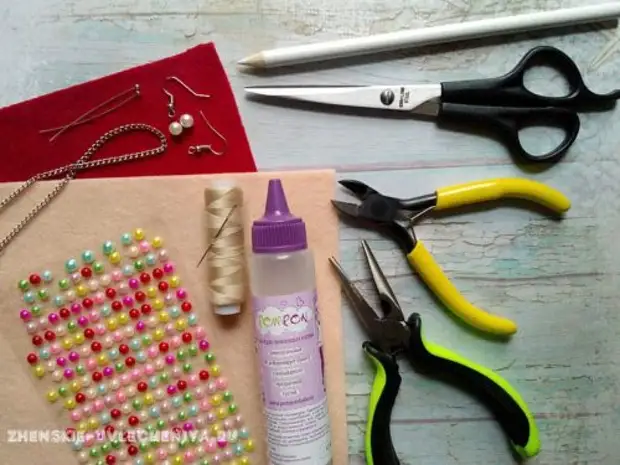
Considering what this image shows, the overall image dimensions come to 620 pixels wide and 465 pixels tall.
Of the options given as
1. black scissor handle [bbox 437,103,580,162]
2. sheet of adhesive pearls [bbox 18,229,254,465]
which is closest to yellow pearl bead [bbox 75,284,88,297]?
sheet of adhesive pearls [bbox 18,229,254,465]

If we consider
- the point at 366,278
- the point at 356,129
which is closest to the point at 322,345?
the point at 366,278

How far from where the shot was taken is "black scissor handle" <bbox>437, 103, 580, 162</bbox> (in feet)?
2.24

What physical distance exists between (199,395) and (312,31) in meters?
0.34

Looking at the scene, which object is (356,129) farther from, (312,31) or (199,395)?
(199,395)

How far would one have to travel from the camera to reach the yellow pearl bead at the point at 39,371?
70 cm

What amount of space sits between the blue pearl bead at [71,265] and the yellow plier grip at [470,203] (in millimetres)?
292

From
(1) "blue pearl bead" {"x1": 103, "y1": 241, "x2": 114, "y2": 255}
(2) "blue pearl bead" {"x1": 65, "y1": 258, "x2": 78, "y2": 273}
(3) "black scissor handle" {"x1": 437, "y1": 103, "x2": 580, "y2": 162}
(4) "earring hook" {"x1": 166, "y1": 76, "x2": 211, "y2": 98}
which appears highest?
(4) "earring hook" {"x1": 166, "y1": 76, "x2": 211, "y2": 98}

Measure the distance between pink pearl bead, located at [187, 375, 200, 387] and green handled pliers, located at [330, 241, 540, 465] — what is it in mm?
154

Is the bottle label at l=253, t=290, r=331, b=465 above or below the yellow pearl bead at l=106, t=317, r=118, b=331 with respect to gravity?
below

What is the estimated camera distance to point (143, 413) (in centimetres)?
71

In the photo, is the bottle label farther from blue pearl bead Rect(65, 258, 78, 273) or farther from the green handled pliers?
blue pearl bead Rect(65, 258, 78, 273)

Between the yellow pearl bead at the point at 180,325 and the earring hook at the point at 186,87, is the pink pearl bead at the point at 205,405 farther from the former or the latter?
the earring hook at the point at 186,87

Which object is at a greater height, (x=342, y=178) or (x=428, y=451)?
(x=342, y=178)

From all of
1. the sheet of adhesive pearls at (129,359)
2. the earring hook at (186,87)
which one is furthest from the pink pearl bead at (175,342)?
the earring hook at (186,87)
